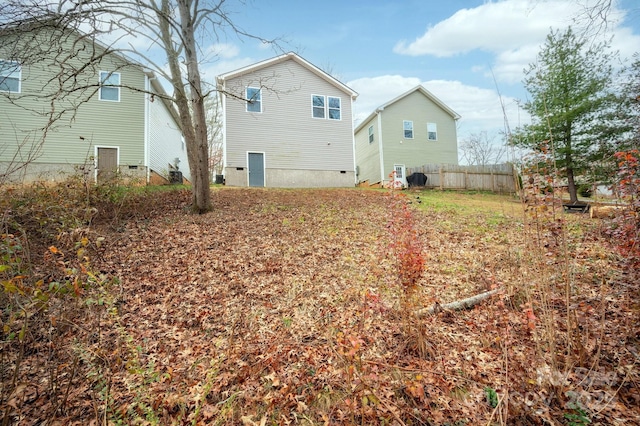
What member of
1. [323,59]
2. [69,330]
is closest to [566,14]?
[69,330]

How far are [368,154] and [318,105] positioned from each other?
647 centimetres

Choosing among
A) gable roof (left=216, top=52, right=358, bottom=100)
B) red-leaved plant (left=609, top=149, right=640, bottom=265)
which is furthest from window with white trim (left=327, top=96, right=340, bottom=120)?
red-leaved plant (left=609, top=149, right=640, bottom=265)

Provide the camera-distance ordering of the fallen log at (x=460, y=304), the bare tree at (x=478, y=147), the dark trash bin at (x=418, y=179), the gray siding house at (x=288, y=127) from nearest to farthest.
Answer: the fallen log at (x=460, y=304) < the gray siding house at (x=288, y=127) < the dark trash bin at (x=418, y=179) < the bare tree at (x=478, y=147)

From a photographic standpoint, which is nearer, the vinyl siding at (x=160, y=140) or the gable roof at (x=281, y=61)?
the vinyl siding at (x=160, y=140)

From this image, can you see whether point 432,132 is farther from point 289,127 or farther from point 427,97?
point 289,127

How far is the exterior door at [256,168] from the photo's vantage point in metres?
15.9

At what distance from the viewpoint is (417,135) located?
2055cm

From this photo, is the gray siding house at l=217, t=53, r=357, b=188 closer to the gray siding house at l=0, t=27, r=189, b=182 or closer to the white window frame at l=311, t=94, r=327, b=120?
the white window frame at l=311, t=94, r=327, b=120

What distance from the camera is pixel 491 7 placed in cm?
769

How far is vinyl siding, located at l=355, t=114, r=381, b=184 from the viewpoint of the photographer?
20.5 m

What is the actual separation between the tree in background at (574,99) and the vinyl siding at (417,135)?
627 cm

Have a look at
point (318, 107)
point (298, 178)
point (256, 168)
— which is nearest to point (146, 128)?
point (256, 168)

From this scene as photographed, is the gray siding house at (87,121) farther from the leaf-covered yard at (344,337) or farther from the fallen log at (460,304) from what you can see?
the fallen log at (460,304)

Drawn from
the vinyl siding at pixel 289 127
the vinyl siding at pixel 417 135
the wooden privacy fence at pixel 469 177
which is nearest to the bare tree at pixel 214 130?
the vinyl siding at pixel 289 127
